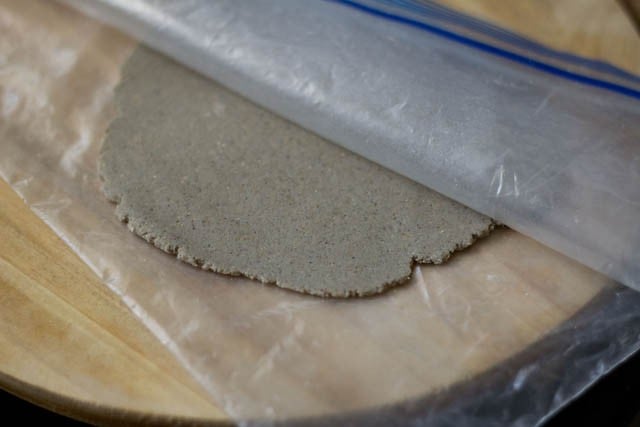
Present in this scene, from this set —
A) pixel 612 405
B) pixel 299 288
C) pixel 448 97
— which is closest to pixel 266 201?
pixel 299 288

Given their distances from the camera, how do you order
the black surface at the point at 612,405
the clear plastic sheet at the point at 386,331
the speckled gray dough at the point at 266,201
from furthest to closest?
the black surface at the point at 612,405, the speckled gray dough at the point at 266,201, the clear plastic sheet at the point at 386,331

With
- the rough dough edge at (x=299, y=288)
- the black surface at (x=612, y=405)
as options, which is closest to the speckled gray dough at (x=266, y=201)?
the rough dough edge at (x=299, y=288)

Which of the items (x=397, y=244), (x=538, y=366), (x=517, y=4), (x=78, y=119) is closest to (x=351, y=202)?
(x=397, y=244)

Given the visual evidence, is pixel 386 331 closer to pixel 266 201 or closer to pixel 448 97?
pixel 266 201

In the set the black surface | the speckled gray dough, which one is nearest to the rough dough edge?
the speckled gray dough

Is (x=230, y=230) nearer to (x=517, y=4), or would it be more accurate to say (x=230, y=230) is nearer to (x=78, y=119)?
(x=78, y=119)

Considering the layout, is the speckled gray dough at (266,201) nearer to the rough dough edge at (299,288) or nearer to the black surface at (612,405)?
the rough dough edge at (299,288)

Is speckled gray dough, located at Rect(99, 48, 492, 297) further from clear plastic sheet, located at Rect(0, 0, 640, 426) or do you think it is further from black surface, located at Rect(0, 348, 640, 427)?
black surface, located at Rect(0, 348, 640, 427)
